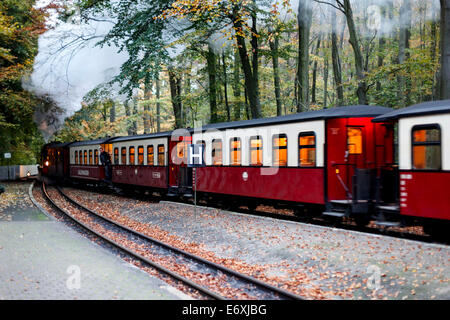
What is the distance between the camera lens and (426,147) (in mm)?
9383

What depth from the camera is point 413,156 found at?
963 centimetres

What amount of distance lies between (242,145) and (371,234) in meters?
6.04

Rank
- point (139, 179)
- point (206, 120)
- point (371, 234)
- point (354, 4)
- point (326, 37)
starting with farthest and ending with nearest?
point (206, 120) → point (326, 37) → point (354, 4) → point (139, 179) → point (371, 234)

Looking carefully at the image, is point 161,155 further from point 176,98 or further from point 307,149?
point 176,98

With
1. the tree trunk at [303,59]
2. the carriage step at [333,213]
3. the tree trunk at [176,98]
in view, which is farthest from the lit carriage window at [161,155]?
the carriage step at [333,213]

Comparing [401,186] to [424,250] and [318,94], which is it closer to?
[424,250]

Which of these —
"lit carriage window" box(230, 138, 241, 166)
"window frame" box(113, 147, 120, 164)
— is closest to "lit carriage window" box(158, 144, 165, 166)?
"window frame" box(113, 147, 120, 164)

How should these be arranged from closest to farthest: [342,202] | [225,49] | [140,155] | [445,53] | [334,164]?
[342,202] → [334,164] → [445,53] → [140,155] → [225,49]

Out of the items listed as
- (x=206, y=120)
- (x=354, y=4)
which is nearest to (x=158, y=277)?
(x=354, y=4)

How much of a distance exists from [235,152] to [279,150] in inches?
97.8

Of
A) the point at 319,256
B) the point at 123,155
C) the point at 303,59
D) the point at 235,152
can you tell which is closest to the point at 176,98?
the point at 123,155

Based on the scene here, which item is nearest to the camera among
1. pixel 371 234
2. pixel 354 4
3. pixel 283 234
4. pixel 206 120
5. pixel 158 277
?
pixel 158 277

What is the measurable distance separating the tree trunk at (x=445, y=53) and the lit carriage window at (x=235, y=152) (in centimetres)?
670

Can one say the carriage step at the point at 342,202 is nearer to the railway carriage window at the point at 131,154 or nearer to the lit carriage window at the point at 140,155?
the lit carriage window at the point at 140,155
